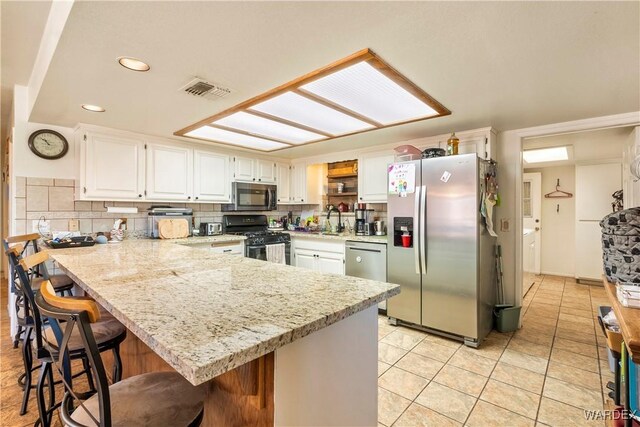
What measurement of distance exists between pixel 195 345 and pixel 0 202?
6524mm

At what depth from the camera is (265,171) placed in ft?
14.9

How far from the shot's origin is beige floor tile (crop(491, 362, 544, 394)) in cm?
210

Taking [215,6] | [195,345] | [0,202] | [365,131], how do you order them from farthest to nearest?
[0,202] < [365,131] < [215,6] < [195,345]

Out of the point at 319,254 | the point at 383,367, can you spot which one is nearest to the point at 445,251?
the point at 383,367

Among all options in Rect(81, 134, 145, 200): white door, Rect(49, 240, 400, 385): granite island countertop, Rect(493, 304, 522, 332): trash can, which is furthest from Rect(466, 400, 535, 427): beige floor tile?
Rect(81, 134, 145, 200): white door

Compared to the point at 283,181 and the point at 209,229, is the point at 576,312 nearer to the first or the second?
the point at 283,181

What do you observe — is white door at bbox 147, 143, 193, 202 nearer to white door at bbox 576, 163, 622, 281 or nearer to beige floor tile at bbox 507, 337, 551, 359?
beige floor tile at bbox 507, 337, 551, 359

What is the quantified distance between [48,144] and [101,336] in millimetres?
2542

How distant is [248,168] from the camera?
14.2 ft

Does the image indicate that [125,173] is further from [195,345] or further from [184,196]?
[195,345]

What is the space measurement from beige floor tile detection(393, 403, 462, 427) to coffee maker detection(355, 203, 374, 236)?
7.96ft

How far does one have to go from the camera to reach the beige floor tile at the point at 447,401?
6.01 feet

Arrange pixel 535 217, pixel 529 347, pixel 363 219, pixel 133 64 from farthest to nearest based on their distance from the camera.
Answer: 1. pixel 535 217
2. pixel 363 219
3. pixel 529 347
4. pixel 133 64

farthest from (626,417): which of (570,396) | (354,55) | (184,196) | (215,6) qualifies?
(184,196)
